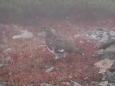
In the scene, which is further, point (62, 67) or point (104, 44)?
point (104, 44)

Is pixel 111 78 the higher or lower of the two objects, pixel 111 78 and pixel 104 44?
the lower

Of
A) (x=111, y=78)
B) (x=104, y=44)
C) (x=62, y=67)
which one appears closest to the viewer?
(x=111, y=78)

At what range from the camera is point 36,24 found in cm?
2200

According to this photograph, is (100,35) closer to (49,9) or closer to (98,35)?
(98,35)

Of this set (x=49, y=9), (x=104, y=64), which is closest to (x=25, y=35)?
(x=49, y=9)

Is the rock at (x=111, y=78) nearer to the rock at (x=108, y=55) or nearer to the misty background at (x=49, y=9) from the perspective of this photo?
the rock at (x=108, y=55)

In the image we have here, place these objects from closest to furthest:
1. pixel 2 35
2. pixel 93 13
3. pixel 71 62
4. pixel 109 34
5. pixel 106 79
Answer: pixel 106 79 → pixel 71 62 → pixel 109 34 → pixel 2 35 → pixel 93 13

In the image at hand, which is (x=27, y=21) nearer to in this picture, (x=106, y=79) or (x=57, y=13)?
(x=57, y=13)

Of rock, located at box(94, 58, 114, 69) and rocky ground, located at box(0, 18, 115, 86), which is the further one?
rock, located at box(94, 58, 114, 69)

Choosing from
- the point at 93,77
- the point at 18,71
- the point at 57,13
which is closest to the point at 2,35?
the point at 57,13

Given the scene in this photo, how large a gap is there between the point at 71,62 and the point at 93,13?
12.1 meters

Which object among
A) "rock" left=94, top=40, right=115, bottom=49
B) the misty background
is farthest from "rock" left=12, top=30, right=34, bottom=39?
"rock" left=94, top=40, right=115, bottom=49

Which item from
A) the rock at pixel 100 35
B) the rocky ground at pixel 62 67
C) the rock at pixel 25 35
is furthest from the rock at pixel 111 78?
the rock at pixel 25 35

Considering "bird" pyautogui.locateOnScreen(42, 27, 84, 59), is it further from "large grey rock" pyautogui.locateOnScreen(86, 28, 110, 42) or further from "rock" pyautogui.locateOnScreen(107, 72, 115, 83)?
"large grey rock" pyautogui.locateOnScreen(86, 28, 110, 42)
